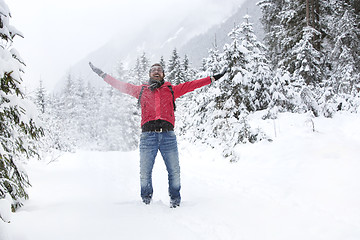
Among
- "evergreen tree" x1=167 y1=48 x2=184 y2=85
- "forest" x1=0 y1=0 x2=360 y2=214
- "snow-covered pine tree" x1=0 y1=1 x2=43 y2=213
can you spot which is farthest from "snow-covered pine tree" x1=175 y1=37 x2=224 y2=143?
"evergreen tree" x1=167 y1=48 x2=184 y2=85

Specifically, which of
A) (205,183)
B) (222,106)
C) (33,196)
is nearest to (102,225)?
(33,196)

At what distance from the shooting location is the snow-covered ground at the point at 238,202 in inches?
106

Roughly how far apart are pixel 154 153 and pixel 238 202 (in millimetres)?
1546

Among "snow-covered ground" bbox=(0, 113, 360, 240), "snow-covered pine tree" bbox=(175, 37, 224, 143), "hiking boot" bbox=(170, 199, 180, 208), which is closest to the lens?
"snow-covered ground" bbox=(0, 113, 360, 240)

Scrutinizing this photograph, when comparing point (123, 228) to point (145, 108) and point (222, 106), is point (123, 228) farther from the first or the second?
point (222, 106)

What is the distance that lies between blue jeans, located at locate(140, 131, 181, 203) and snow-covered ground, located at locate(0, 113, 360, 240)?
0.88ft

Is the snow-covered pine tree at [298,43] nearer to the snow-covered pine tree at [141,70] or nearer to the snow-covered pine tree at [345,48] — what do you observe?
the snow-covered pine tree at [345,48]

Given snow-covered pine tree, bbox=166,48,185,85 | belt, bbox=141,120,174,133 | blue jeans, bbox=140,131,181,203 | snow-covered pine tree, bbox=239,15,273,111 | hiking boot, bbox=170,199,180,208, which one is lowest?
hiking boot, bbox=170,199,180,208

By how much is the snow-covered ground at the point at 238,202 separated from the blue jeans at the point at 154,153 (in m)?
0.27

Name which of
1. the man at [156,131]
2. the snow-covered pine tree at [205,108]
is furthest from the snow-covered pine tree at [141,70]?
the man at [156,131]

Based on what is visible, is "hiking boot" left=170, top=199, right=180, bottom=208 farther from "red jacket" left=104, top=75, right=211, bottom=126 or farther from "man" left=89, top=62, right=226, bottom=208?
"red jacket" left=104, top=75, right=211, bottom=126

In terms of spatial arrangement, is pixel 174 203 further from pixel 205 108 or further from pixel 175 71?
pixel 175 71

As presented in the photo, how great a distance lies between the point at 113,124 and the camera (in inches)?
1254

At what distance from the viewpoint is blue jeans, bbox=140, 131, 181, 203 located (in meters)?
4.02
